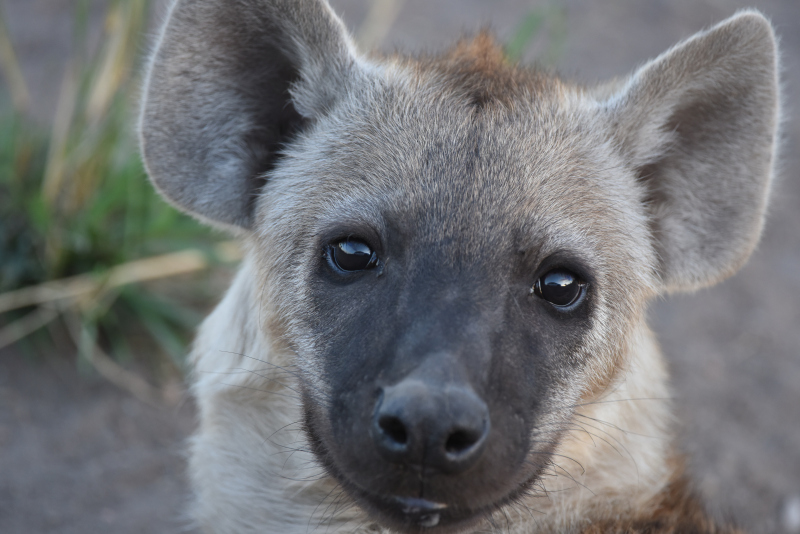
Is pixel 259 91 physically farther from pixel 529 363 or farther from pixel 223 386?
pixel 529 363

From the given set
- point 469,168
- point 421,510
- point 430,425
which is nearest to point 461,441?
point 430,425

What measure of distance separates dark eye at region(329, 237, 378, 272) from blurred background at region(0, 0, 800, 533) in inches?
58.2

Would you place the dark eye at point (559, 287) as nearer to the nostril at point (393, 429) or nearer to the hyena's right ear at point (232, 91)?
the nostril at point (393, 429)

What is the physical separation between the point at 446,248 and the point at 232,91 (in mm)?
757

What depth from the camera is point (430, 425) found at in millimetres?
1321

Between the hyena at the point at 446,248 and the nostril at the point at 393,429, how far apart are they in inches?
1.1

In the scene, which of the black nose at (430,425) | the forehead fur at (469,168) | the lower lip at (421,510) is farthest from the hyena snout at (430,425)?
the forehead fur at (469,168)

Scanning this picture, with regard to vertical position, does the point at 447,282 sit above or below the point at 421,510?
above

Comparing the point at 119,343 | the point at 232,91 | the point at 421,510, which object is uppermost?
the point at 232,91

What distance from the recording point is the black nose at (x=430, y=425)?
132cm

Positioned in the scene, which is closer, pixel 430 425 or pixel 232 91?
pixel 430 425

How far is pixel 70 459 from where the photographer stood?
3.01 meters

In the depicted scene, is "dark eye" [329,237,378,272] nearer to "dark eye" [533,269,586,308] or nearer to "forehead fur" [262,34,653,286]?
"forehead fur" [262,34,653,286]

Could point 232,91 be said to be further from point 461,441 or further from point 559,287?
point 461,441
